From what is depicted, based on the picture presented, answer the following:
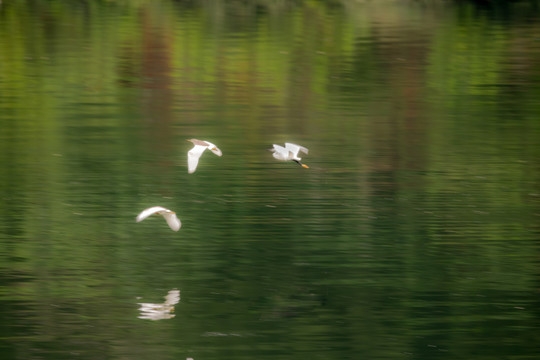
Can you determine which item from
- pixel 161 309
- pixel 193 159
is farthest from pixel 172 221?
pixel 161 309

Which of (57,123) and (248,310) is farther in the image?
(57,123)

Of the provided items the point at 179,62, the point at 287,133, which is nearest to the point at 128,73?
the point at 179,62

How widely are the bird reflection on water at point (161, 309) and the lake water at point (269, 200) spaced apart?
0.02m

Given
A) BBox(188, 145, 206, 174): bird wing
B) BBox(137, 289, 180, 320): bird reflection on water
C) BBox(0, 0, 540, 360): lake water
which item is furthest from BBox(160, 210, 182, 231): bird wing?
BBox(137, 289, 180, 320): bird reflection on water

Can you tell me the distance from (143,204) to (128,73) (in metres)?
6.94

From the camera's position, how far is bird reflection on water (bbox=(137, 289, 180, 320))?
25.4 ft

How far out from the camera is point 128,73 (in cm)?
1703

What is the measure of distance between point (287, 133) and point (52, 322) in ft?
20.1

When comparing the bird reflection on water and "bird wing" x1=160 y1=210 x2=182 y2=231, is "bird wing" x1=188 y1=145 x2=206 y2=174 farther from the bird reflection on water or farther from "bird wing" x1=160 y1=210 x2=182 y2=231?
the bird reflection on water

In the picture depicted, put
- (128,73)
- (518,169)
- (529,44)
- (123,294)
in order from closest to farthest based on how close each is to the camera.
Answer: (123,294)
(518,169)
(128,73)
(529,44)

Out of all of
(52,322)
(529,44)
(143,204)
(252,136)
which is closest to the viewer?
(52,322)

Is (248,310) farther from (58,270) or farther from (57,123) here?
(57,123)

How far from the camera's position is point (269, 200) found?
411 inches

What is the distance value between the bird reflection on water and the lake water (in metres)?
0.02
